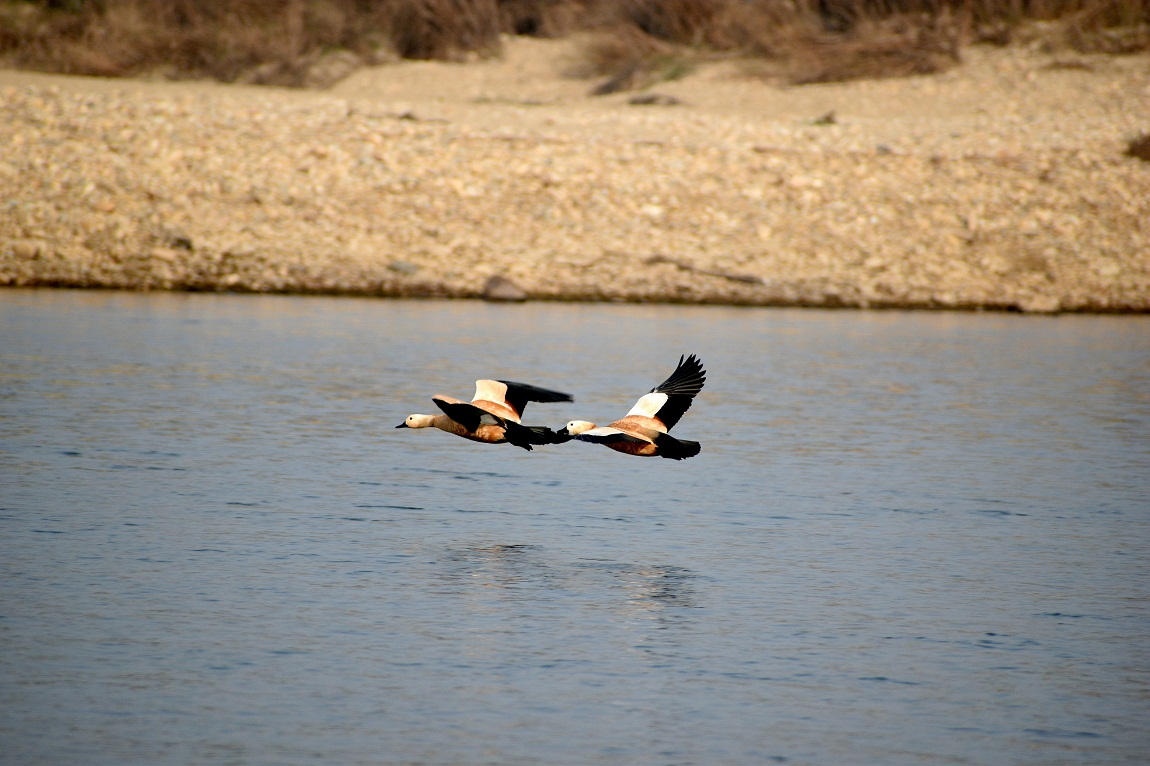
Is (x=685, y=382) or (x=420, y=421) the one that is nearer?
(x=685, y=382)

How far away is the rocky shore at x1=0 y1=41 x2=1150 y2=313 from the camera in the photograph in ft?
74.6

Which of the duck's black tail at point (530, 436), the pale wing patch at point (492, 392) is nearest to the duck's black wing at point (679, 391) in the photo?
the duck's black tail at point (530, 436)

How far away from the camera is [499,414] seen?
937cm

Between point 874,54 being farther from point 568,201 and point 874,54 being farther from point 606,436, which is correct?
point 606,436

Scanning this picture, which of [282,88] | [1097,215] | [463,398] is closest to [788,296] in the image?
[1097,215]

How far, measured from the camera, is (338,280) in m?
22.4

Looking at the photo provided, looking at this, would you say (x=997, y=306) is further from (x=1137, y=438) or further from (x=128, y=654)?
(x=128, y=654)

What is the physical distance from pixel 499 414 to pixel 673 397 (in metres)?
1.15

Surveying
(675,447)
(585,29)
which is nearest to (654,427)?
(675,447)

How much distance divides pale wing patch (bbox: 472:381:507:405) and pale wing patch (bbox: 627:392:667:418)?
774 millimetres

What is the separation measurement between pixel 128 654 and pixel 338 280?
15.7 metres

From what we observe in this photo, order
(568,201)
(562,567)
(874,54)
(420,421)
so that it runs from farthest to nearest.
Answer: (874,54) < (568,201) < (420,421) < (562,567)

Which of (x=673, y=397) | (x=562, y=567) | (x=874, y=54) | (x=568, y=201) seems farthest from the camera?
(x=874, y=54)

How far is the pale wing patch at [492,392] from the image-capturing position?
31.3 ft
